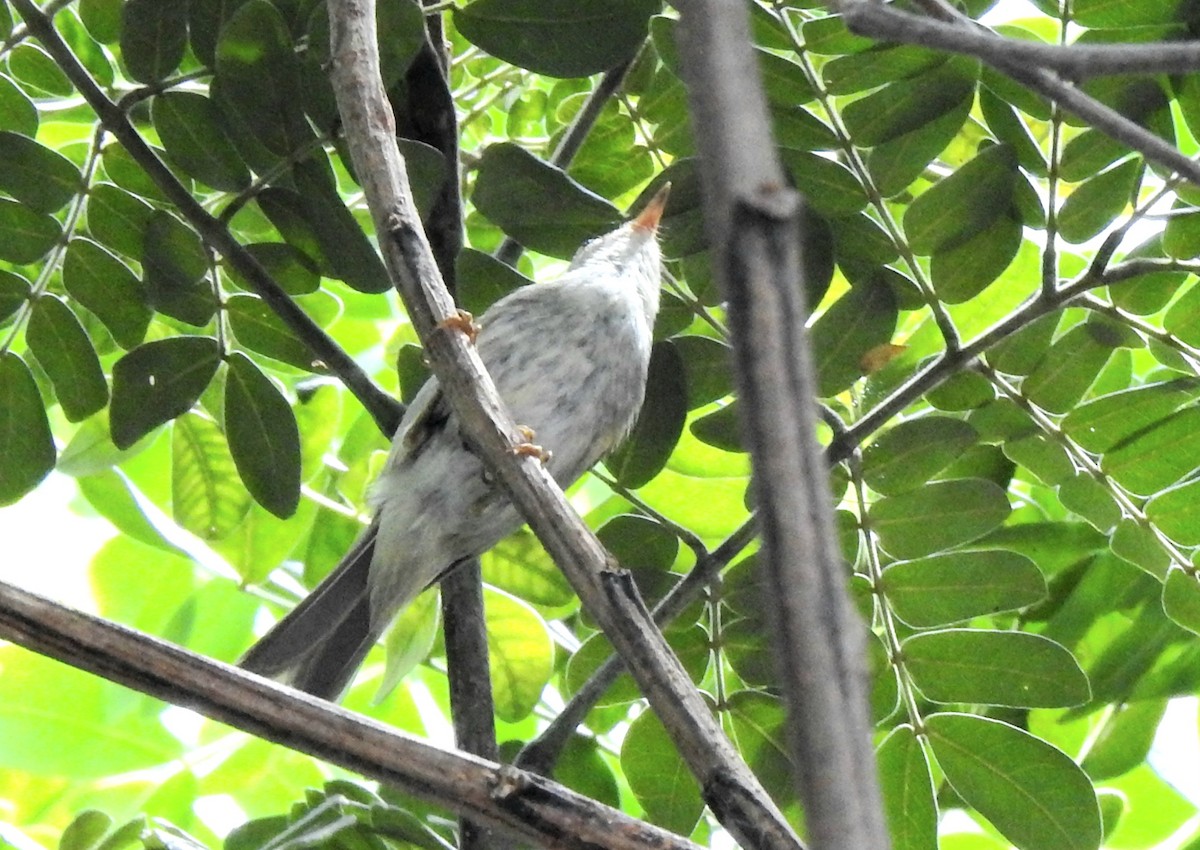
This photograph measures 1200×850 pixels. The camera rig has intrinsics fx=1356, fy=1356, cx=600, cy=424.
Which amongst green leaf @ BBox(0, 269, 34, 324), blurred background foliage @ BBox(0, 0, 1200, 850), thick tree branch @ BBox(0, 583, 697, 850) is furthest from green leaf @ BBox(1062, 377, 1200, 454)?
green leaf @ BBox(0, 269, 34, 324)

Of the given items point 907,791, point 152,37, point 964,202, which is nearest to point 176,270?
point 152,37

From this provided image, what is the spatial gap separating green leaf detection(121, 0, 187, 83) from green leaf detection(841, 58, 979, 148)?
2.29 feet

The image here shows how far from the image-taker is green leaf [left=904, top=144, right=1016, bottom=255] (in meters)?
1.37

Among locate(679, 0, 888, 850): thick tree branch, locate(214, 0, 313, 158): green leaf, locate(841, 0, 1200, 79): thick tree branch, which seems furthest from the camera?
locate(214, 0, 313, 158): green leaf

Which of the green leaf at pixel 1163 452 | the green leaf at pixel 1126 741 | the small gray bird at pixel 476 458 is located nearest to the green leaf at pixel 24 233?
the small gray bird at pixel 476 458

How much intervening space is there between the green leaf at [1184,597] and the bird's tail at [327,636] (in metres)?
0.95

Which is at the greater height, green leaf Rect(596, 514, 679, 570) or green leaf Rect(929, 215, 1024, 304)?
green leaf Rect(929, 215, 1024, 304)

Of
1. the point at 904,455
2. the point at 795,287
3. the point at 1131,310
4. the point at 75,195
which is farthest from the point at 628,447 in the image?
the point at 795,287

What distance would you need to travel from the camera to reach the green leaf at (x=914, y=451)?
143 centimetres

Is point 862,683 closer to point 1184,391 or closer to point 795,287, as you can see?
point 795,287

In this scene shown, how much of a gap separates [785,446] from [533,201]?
1122 millimetres

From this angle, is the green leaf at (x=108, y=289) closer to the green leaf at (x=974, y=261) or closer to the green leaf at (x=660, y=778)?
the green leaf at (x=660, y=778)

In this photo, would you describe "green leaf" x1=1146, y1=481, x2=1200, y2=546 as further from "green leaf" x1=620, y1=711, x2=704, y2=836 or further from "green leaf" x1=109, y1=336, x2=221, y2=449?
"green leaf" x1=109, y1=336, x2=221, y2=449

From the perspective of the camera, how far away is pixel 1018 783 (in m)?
1.40
